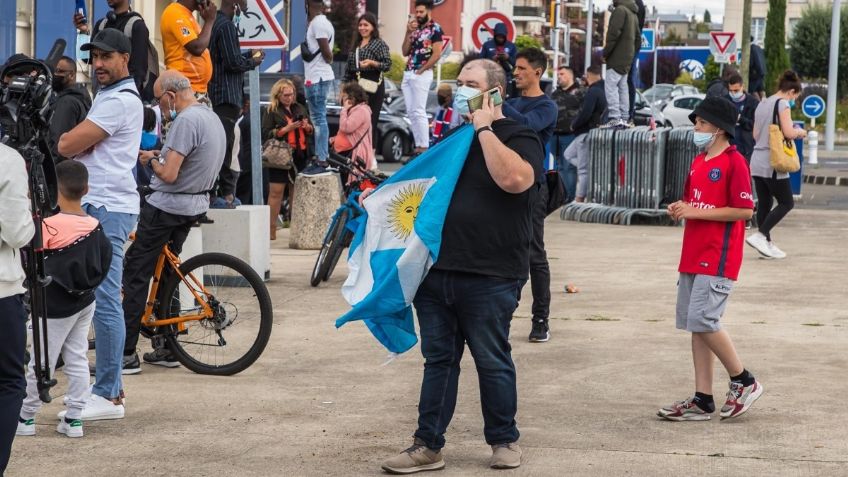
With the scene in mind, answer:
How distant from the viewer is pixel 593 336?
1005 centimetres

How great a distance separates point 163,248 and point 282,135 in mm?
7358

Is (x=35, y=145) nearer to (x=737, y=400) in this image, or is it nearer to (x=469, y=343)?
(x=469, y=343)

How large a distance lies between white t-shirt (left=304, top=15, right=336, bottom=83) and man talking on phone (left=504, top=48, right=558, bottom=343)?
8.65 metres

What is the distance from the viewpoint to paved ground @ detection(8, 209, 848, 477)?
6562mm

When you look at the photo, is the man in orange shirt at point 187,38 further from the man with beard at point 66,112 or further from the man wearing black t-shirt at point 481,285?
the man wearing black t-shirt at point 481,285

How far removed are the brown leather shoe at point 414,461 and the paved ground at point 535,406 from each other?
104 mm

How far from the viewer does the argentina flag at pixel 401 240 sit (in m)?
6.32

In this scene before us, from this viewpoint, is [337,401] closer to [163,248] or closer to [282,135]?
[163,248]

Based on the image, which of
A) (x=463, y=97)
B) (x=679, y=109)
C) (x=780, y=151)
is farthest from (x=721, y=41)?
(x=463, y=97)

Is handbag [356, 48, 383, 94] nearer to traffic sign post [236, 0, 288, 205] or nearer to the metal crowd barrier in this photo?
Answer: the metal crowd barrier

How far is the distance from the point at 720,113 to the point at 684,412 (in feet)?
5.04

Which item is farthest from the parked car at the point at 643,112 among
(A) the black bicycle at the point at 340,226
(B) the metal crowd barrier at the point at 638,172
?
(A) the black bicycle at the point at 340,226

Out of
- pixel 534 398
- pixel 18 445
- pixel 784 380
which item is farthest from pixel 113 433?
pixel 784 380

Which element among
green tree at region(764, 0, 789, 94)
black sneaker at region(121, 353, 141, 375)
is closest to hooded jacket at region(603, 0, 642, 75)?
black sneaker at region(121, 353, 141, 375)
